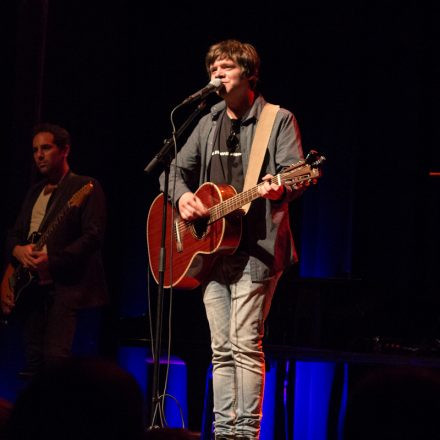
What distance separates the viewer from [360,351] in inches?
192

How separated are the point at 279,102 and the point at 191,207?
2.43 meters

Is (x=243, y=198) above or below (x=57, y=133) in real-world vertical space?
below

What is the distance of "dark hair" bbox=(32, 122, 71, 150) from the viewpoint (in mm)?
5359

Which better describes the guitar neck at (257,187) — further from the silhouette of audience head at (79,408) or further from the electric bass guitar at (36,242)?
the silhouette of audience head at (79,408)

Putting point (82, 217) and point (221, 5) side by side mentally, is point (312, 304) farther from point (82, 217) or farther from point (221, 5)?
point (221, 5)

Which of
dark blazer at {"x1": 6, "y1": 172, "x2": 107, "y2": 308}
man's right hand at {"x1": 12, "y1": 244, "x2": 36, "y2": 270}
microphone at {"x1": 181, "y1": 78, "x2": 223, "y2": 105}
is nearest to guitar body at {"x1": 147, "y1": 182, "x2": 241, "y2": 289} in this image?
microphone at {"x1": 181, "y1": 78, "x2": 223, "y2": 105}

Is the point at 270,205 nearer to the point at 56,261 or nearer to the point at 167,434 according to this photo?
the point at 56,261

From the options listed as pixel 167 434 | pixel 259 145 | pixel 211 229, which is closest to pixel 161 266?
pixel 211 229

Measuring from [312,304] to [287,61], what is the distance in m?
2.17

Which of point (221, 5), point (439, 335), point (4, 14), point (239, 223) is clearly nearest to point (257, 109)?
point (239, 223)

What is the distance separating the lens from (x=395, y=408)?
139 cm

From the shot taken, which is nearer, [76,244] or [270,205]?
[270,205]

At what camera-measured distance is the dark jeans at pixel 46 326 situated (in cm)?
488

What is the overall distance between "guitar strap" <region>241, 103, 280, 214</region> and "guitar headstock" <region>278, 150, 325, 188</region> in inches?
9.2
